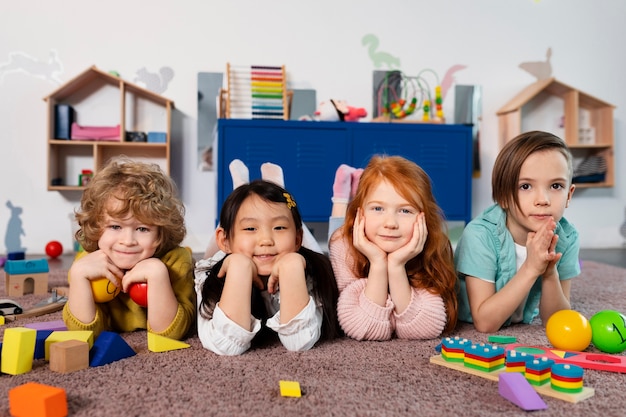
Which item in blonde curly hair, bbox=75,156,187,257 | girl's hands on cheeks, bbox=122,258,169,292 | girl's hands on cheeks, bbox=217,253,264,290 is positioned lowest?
girl's hands on cheeks, bbox=122,258,169,292

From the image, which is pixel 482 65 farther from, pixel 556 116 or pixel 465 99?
pixel 556 116

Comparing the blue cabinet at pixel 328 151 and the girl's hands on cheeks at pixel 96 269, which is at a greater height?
the blue cabinet at pixel 328 151

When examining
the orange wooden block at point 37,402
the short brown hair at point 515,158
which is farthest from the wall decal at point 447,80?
the orange wooden block at point 37,402

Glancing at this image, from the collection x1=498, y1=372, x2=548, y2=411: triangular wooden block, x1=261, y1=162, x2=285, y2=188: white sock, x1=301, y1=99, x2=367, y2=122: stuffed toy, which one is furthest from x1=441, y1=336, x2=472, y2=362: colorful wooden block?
x1=301, y1=99, x2=367, y2=122: stuffed toy

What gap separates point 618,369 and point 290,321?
576 millimetres

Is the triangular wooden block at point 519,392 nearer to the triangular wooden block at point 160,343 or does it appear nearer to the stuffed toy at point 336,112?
the triangular wooden block at point 160,343

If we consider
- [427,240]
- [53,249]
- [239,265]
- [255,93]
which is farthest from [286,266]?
[53,249]

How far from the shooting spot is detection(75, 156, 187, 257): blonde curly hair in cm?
116

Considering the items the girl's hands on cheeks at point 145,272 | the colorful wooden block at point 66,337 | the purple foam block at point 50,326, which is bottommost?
the purple foam block at point 50,326

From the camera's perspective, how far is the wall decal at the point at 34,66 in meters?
2.90

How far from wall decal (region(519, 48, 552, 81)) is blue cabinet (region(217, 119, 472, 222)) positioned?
0.81 m

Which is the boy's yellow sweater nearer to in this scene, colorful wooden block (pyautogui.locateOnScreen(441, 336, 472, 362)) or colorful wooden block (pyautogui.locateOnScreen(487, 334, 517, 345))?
colorful wooden block (pyautogui.locateOnScreen(441, 336, 472, 362))

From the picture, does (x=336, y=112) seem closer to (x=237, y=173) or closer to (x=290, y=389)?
(x=237, y=173)

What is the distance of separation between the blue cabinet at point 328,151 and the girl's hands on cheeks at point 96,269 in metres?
1.46
